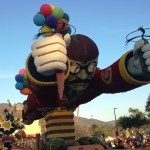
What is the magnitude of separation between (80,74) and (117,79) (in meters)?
1.11

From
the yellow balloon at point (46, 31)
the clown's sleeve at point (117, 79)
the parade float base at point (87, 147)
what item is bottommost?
the parade float base at point (87, 147)

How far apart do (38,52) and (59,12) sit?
1693 millimetres

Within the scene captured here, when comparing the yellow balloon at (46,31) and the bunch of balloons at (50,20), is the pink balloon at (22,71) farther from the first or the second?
the yellow balloon at (46,31)

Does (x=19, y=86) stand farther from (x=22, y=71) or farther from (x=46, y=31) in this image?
(x=46, y=31)

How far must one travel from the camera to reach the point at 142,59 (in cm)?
929

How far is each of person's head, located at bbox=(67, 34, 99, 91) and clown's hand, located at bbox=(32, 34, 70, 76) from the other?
1.49 meters

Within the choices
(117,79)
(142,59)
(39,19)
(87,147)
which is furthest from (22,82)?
(142,59)

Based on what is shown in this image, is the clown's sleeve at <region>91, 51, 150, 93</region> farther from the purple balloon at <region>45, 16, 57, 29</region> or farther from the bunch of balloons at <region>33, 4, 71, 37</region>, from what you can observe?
the purple balloon at <region>45, 16, 57, 29</region>

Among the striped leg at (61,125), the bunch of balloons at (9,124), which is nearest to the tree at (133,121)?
the bunch of balloons at (9,124)

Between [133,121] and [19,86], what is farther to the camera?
[133,121]

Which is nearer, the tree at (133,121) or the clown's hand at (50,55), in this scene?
the clown's hand at (50,55)

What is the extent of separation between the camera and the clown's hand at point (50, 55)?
8.45 meters

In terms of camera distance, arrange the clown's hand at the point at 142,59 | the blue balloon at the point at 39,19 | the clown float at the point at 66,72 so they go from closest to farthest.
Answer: the clown float at the point at 66,72
the clown's hand at the point at 142,59
the blue balloon at the point at 39,19

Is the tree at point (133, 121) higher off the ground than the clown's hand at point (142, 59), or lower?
higher
